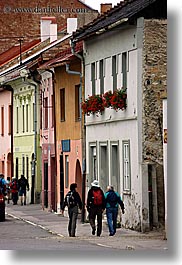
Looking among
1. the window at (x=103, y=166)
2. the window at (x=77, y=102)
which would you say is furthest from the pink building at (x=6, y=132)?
the window at (x=103, y=166)

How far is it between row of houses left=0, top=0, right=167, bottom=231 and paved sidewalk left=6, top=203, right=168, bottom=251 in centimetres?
59

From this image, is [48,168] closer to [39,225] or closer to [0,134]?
[39,225]

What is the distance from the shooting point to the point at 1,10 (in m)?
51.8

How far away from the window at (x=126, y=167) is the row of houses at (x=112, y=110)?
26 millimetres

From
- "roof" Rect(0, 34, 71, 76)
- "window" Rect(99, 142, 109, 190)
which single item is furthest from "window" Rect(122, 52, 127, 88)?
"roof" Rect(0, 34, 71, 76)

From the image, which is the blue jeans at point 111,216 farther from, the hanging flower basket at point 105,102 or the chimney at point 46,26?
the chimney at point 46,26

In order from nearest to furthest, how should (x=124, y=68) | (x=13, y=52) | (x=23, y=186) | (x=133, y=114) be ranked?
(x=133, y=114) < (x=124, y=68) < (x=23, y=186) < (x=13, y=52)

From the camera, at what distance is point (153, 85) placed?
1021 inches

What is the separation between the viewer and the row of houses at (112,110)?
2566cm

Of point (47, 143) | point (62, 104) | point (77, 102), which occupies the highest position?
point (62, 104)

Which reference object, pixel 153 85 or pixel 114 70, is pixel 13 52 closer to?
pixel 114 70

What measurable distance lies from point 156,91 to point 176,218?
49.6 ft

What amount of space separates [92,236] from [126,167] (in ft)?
10.0

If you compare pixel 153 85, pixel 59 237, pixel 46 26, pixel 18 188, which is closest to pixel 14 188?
pixel 18 188
